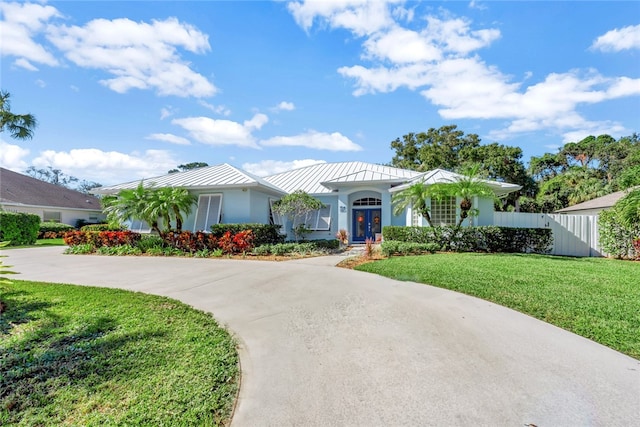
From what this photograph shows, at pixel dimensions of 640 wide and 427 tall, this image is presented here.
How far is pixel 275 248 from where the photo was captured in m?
13.6

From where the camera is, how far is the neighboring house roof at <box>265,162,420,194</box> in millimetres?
17438

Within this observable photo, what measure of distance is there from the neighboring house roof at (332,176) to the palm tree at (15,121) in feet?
46.3

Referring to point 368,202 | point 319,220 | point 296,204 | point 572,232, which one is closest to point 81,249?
point 296,204

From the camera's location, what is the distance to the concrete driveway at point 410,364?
2654 millimetres

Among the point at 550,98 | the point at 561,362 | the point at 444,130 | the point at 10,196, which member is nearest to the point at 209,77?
the point at 561,362

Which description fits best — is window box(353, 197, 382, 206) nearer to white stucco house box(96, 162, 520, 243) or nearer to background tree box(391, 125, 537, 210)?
white stucco house box(96, 162, 520, 243)

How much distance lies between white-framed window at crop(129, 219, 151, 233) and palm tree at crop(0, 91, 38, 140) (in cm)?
636

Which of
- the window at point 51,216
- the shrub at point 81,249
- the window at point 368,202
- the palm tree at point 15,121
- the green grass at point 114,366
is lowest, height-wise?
the green grass at point 114,366

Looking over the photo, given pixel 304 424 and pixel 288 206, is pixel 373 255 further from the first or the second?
pixel 304 424

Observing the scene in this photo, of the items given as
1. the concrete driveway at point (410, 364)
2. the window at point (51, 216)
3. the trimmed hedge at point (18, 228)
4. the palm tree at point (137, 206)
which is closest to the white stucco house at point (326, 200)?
the palm tree at point (137, 206)

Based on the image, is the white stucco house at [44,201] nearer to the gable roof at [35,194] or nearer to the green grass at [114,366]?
the gable roof at [35,194]

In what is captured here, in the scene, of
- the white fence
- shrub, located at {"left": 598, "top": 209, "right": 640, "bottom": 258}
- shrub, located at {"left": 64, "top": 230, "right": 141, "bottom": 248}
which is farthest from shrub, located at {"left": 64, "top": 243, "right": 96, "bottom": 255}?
shrub, located at {"left": 598, "top": 209, "right": 640, "bottom": 258}

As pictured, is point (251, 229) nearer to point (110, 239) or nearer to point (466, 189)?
point (110, 239)

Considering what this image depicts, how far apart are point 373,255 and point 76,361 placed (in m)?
9.99
